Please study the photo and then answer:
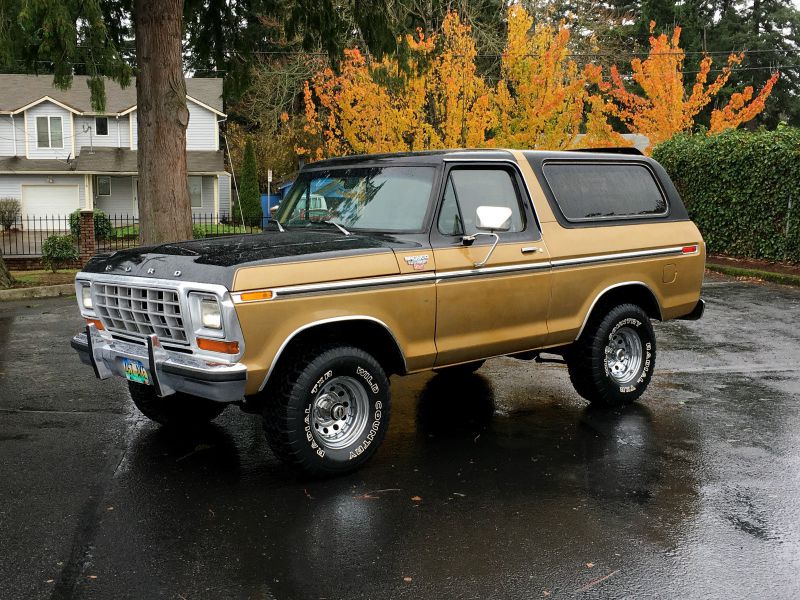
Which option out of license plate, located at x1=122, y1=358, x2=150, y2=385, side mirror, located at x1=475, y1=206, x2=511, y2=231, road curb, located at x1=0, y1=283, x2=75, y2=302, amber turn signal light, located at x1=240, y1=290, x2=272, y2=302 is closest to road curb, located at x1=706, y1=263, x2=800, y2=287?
side mirror, located at x1=475, y1=206, x2=511, y2=231

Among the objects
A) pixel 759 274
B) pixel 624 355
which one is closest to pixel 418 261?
pixel 624 355

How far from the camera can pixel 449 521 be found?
4637mm

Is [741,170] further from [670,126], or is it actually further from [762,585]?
[762,585]

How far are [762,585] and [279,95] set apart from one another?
31427 millimetres

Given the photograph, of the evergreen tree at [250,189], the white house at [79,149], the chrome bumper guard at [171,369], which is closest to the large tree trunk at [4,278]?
the chrome bumper guard at [171,369]

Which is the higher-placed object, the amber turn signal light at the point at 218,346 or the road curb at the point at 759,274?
the amber turn signal light at the point at 218,346

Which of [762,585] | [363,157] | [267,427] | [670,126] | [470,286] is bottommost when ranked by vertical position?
[762,585]

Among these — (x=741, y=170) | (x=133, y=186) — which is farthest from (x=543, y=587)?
(x=133, y=186)

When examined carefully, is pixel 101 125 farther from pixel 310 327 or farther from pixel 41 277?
pixel 310 327

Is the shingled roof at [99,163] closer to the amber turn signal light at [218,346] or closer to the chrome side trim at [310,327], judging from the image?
the chrome side trim at [310,327]

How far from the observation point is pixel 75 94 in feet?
139

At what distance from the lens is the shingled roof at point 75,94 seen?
1607 inches

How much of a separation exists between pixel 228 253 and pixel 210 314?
485mm

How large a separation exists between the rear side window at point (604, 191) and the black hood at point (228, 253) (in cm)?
167
